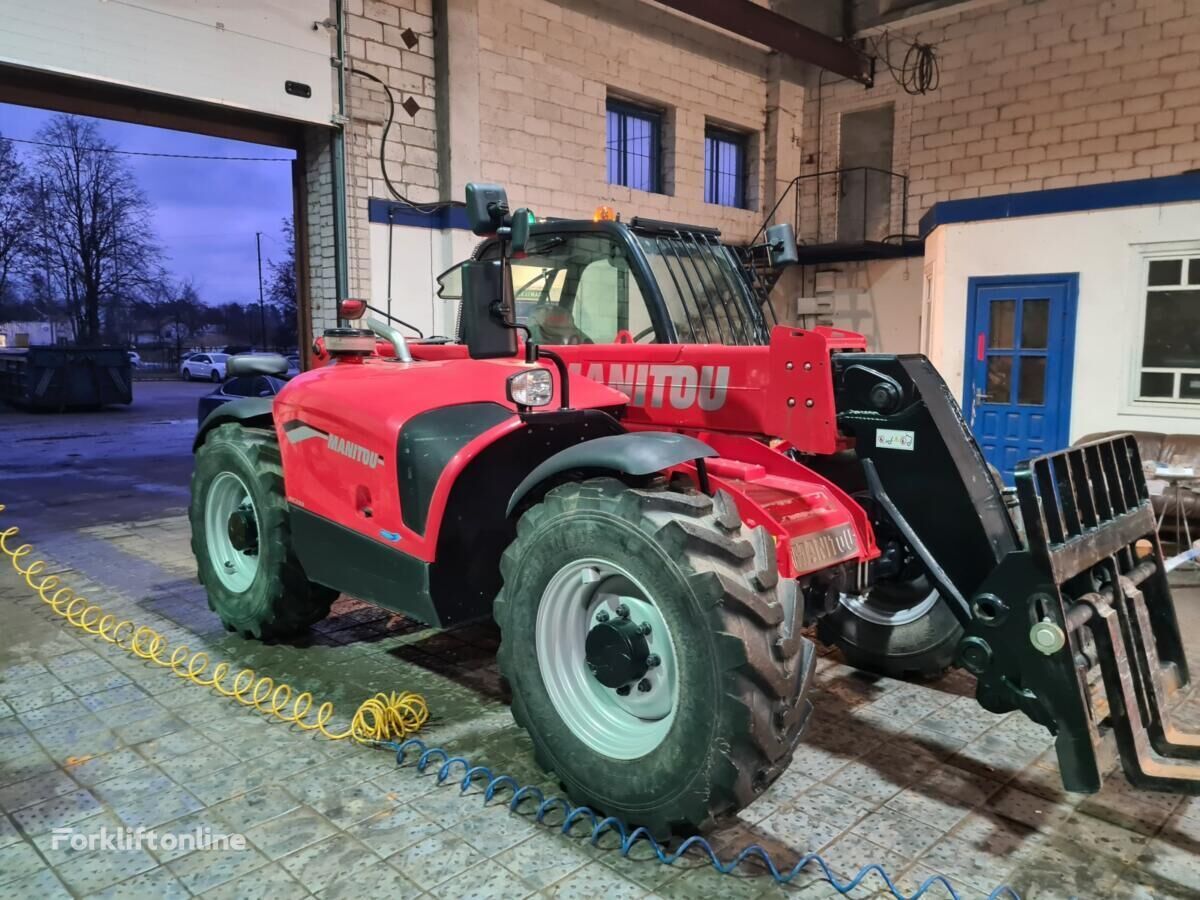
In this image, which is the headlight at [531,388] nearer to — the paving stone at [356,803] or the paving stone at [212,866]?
the paving stone at [356,803]

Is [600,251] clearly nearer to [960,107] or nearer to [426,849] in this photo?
[426,849]

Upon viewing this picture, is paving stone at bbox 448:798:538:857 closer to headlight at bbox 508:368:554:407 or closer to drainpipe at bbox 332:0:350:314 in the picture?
headlight at bbox 508:368:554:407

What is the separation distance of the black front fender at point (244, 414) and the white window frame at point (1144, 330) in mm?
8934

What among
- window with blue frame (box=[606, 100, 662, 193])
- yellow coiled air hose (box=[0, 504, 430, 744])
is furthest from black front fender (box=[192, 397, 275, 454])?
window with blue frame (box=[606, 100, 662, 193])

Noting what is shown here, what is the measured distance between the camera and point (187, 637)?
15.8 feet

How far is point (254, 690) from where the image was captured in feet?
13.2

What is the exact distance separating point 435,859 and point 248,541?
7.90 ft

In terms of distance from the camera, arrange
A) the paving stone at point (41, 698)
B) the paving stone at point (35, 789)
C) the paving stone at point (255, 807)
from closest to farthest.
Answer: the paving stone at point (255, 807) → the paving stone at point (35, 789) → the paving stone at point (41, 698)

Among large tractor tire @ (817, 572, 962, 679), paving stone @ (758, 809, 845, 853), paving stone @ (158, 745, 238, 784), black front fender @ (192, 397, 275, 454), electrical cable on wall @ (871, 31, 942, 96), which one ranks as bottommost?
paving stone @ (758, 809, 845, 853)

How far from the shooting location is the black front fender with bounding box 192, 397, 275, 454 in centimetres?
475

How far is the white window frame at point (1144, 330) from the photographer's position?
9195 mm

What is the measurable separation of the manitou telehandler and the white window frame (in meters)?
7.04

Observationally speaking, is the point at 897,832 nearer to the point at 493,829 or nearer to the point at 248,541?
the point at 493,829

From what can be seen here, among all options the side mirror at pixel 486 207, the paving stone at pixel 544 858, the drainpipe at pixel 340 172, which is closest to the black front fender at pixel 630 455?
the side mirror at pixel 486 207
